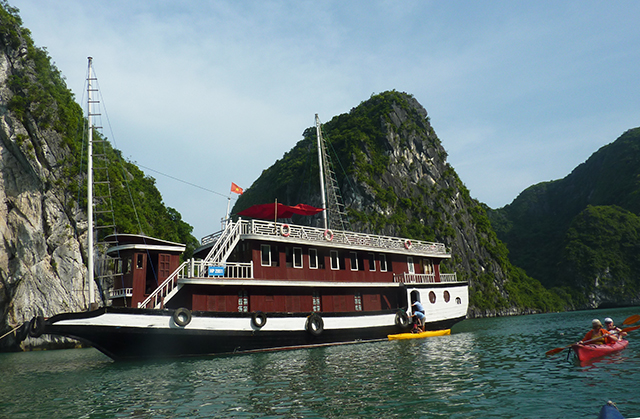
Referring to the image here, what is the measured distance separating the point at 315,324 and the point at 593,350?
34.5ft

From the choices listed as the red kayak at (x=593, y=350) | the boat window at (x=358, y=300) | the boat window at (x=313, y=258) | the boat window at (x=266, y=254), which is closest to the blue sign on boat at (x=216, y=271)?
the boat window at (x=266, y=254)

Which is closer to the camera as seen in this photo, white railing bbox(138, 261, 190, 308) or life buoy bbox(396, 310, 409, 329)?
white railing bbox(138, 261, 190, 308)

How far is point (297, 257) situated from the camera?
20531 mm

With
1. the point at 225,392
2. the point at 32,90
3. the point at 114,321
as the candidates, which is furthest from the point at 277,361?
the point at 32,90

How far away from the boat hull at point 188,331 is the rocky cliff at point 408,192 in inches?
1729

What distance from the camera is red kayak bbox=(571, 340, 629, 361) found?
11797mm

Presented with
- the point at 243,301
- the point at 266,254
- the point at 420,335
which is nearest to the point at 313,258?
the point at 266,254

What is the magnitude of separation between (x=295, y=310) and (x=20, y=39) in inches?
1439

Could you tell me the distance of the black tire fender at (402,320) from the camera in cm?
2192

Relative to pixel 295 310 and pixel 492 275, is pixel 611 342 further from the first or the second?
pixel 492 275

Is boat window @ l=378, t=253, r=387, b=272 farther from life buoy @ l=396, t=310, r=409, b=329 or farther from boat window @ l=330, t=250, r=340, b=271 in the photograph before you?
boat window @ l=330, t=250, r=340, b=271

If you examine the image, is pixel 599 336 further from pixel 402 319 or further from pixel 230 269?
pixel 230 269

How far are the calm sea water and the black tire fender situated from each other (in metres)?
7.12

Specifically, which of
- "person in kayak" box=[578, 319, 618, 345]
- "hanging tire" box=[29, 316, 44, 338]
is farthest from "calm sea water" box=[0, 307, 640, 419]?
"hanging tire" box=[29, 316, 44, 338]
